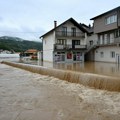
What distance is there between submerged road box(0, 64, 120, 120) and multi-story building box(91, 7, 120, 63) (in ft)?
58.7

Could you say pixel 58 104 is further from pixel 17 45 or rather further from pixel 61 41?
pixel 17 45

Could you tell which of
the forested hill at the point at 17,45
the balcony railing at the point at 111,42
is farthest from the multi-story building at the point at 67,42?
the forested hill at the point at 17,45

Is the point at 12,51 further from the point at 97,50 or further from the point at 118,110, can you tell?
the point at 118,110

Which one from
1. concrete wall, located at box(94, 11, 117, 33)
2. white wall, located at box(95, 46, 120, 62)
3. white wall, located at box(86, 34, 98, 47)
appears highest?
concrete wall, located at box(94, 11, 117, 33)

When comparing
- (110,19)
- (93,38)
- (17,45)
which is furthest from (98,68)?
(17,45)

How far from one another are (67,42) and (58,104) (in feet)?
87.8

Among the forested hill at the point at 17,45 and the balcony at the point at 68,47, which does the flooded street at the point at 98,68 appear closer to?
the balcony at the point at 68,47

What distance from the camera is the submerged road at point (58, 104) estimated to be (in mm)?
7980

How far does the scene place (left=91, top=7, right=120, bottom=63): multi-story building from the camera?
28953 mm

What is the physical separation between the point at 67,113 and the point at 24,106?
2006 mm

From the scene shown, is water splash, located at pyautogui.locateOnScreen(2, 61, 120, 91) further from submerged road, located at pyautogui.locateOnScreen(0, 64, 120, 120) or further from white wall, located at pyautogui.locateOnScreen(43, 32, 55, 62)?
white wall, located at pyautogui.locateOnScreen(43, 32, 55, 62)

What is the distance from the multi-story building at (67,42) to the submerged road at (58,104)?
21.7 meters

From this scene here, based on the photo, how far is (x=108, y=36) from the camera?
3197cm

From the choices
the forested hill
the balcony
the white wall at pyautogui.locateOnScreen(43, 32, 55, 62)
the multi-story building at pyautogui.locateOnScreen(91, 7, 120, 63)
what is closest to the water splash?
the multi-story building at pyautogui.locateOnScreen(91, 7, 120, 63)
